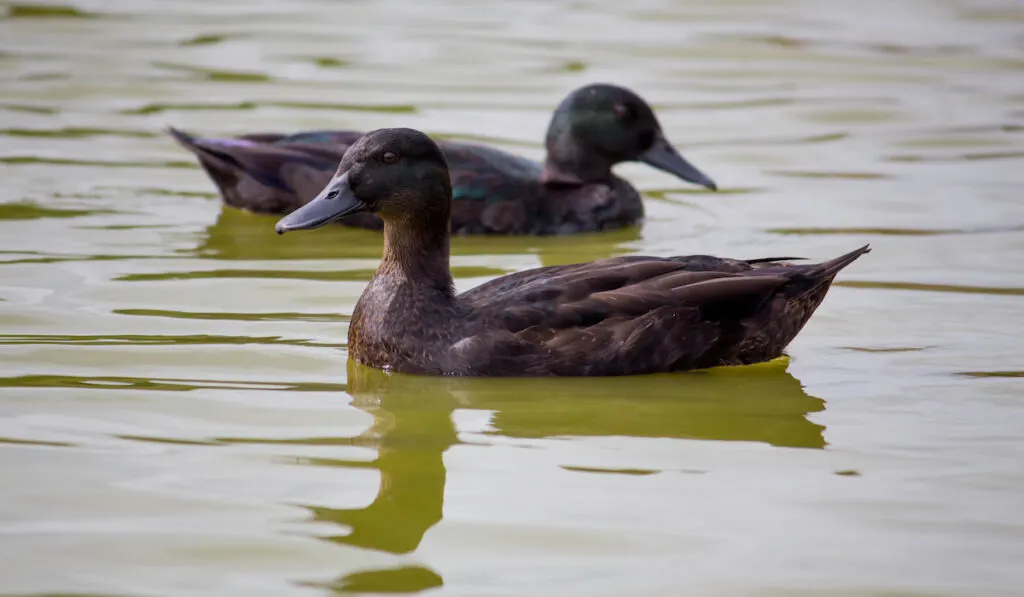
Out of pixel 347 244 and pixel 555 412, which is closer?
pixel 555 412

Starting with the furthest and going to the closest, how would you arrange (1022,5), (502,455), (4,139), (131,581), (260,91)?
(1022,5), (260,91), (4,139), (502,455), (131,581)

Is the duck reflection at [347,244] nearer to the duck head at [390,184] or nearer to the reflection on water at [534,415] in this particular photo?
the duck head at [390,184]

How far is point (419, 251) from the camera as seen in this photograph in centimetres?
780

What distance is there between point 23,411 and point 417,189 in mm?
1901

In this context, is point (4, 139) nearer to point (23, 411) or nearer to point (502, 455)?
point (23, 411)

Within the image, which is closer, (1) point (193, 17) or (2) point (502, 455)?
(2) point (502, 455)

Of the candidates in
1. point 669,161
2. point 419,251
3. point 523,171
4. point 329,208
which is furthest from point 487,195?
point 329,208

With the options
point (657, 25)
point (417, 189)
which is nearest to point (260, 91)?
point (657, 25)

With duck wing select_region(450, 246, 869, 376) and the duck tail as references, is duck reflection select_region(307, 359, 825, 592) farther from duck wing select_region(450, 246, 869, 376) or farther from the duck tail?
the duck tail

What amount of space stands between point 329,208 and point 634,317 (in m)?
1.36

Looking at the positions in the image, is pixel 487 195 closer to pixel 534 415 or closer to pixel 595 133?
pixel 595 133

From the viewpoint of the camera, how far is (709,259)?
7820 millimetres

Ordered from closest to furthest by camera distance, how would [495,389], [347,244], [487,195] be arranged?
[495,389], [347,244], [487,195]

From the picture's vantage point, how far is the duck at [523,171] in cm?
1066
